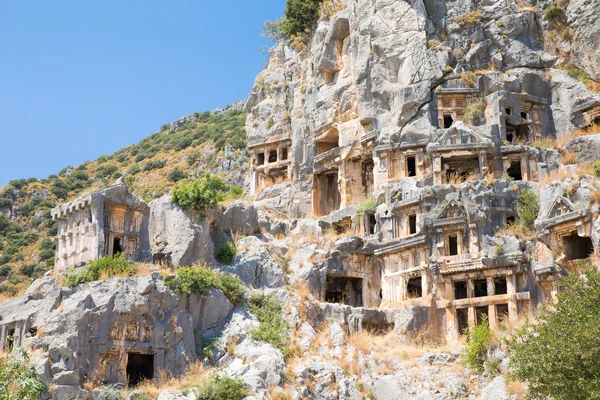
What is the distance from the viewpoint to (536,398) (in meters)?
25.0

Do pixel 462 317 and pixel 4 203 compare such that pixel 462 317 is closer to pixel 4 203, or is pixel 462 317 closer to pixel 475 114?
pixel 475 114

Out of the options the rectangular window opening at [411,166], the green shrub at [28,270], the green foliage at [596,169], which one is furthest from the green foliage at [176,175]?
the green foliage at [596,169]

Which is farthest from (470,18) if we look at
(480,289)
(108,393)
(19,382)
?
(19,382)

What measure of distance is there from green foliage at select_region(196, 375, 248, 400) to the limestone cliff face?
64.9ft

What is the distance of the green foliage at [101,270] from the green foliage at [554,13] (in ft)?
97.9

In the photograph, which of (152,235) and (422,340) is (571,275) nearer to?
(422,340)

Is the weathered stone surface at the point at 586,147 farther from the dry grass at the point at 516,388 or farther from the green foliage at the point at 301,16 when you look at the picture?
the green foliage at the point at 301,16

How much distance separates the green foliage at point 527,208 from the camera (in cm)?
3738

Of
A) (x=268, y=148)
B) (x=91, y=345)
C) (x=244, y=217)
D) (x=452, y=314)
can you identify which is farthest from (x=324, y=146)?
(x=91, y=345)

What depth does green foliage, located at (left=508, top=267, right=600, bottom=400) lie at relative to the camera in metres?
22.9

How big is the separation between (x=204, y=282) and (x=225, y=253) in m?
4.55

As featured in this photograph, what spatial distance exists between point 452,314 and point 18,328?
19474 millimetres

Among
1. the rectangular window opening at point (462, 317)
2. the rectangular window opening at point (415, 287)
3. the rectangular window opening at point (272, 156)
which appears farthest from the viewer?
the rectangular window opening at point (272, 156)

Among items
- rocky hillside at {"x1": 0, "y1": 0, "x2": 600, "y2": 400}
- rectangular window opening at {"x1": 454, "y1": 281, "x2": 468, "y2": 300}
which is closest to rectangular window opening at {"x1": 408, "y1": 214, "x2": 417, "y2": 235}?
rocky hillside at {"x1": 0, "y1": 0, "x2": 600, "y2": 400}
